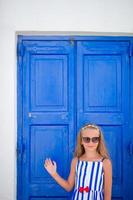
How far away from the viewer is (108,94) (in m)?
4.98

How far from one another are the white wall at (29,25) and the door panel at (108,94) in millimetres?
264

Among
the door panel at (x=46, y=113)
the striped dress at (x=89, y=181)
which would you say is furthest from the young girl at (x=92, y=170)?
the door panel at (x=46, y=113)

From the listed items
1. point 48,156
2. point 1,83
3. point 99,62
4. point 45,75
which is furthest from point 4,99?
point 99,62

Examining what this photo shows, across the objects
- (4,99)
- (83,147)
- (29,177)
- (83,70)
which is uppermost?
(83,70)

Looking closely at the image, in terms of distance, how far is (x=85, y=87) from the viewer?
4.98 metres

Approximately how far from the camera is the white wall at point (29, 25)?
4.80 metres

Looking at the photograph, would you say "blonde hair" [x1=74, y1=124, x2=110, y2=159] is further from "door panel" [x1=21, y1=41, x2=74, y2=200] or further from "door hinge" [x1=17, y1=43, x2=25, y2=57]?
"door hinge" [x1=17, y1=43, x2=25, y2=57]

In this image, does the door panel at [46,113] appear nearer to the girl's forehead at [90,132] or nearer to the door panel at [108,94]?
the door panel at [108,94]

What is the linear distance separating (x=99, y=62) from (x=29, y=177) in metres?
1.65

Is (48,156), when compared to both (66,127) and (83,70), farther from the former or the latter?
(83,70)

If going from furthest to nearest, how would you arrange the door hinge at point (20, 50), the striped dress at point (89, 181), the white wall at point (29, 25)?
the door hinge at point (20, 50), the white wall at point (29, 25), the striped dress at point (89, 181)

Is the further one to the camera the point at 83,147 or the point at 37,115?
the point at 37,115

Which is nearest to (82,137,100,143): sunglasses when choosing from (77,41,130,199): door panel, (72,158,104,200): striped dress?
(72,158,104,200): striped dress

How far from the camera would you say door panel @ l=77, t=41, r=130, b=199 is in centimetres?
497
